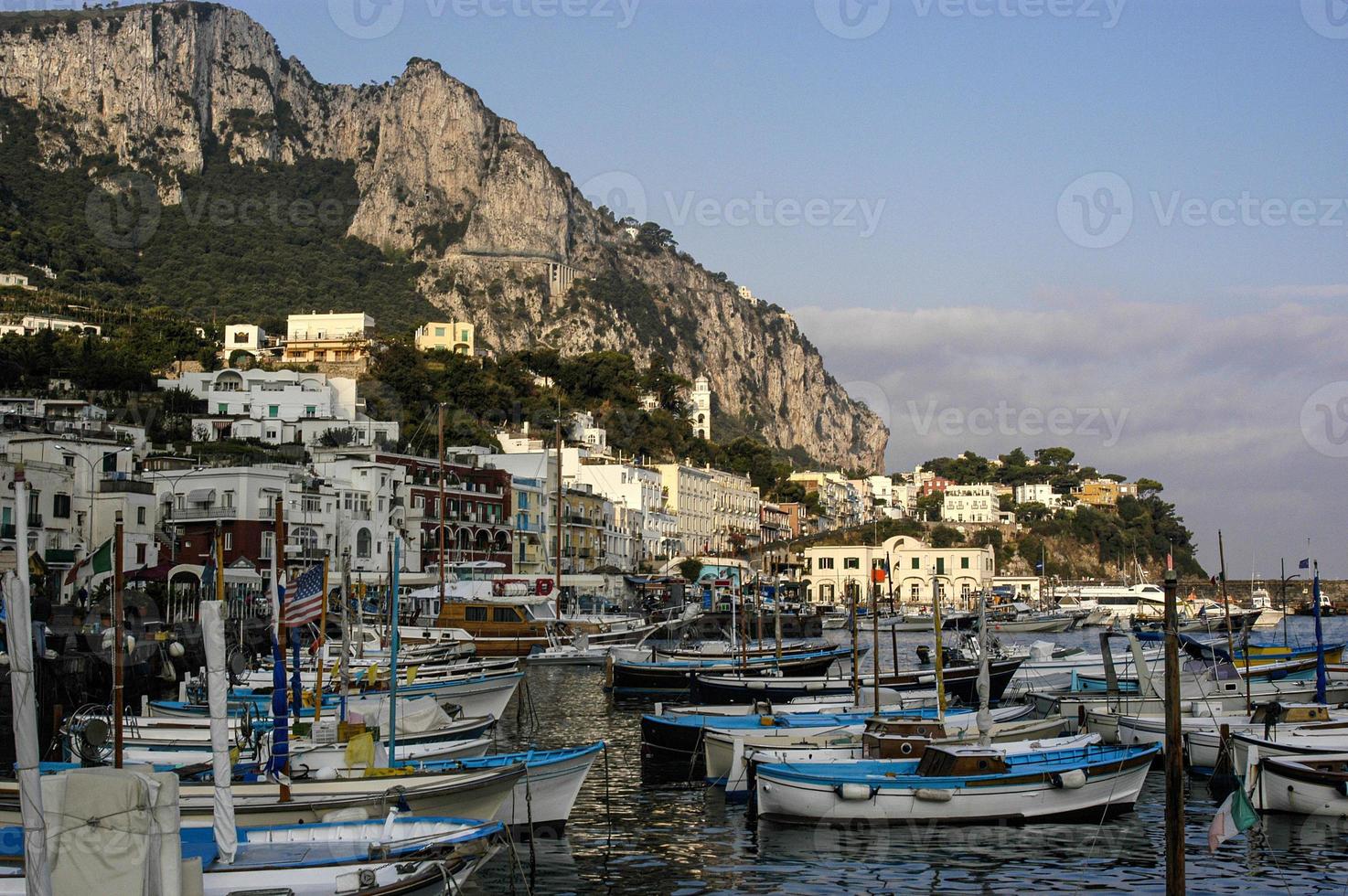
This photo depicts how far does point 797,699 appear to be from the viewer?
136 feet

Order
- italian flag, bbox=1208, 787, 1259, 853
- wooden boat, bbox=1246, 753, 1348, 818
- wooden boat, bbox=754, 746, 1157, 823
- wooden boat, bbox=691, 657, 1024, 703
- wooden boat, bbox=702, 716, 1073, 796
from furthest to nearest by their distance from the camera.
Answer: wooden boat, bbox=691, 657, 1024, 703 → wooden boat, bbox=702, 716, 1073, 796 → wooden boat, bbox=1246, 753, 1348, 818 → wooden boat, bbox=754, 746, 1157, 823 → italian flag, bbox=1208, 787, 1259, 853

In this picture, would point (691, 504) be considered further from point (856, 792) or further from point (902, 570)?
point (856, 792)

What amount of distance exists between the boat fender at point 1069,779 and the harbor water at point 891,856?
0.82 meters

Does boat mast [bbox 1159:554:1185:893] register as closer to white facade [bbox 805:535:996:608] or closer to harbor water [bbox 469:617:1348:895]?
harbor water [bbox 469:617:1348:895]

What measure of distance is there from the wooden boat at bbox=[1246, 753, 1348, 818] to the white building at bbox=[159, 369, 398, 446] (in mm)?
81489

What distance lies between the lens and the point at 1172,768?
18234mm

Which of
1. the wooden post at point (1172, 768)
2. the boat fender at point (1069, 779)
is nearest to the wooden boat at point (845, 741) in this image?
the boat fender at point (1069, 779)

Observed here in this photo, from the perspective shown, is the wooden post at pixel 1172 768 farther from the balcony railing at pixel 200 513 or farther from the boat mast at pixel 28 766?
the balcony railing at pixel 200 513

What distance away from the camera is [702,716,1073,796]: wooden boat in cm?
2961

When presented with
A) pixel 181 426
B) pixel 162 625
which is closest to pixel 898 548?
pixel 181 426

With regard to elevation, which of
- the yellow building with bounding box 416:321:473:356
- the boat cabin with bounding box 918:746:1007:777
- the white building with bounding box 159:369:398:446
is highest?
the yellow building with bounding box 416:321:473:356

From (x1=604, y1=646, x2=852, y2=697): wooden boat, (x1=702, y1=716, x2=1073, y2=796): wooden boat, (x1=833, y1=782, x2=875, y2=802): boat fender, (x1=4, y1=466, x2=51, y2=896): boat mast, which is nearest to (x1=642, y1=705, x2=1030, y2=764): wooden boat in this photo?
(x1=702, y1=716, x2=1073, y2=796): wooden boat

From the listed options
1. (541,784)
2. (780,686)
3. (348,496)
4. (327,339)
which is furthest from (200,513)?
(327,339)

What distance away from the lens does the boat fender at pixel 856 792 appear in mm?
27000
